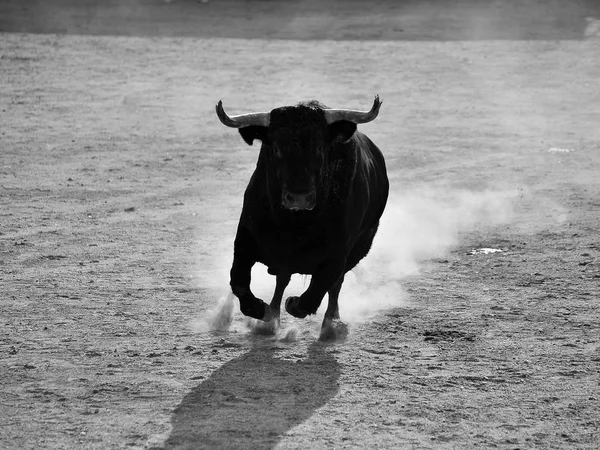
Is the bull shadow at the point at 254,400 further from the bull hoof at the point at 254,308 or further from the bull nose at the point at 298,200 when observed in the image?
the bull nose at the point at 298,200

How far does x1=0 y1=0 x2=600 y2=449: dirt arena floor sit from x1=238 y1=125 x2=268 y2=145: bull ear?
Answer: 1208mm

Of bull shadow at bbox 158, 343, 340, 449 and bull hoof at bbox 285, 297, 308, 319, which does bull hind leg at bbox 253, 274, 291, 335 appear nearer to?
bull hoof at bbox 285, 297, 308, 319

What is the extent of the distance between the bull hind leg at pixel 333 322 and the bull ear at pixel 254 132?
107 cm

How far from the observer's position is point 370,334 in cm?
765

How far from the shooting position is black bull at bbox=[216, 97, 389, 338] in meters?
7.20

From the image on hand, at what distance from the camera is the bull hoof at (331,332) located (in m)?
7.53

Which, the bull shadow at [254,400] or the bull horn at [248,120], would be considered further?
the bull horn at [248,120]

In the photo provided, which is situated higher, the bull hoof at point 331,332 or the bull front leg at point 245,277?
the bull front leg at point 245,277

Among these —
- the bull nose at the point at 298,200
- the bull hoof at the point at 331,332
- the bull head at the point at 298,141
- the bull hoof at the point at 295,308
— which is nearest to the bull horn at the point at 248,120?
the bull head at the point at 298,141

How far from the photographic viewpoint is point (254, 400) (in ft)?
Result: 20.5

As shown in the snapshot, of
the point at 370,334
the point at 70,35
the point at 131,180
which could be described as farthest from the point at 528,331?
the point at 70,35

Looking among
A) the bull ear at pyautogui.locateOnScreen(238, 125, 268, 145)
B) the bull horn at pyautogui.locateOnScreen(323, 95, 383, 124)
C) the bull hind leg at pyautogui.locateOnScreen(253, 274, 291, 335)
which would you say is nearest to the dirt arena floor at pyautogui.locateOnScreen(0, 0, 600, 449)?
the bull hind leg at pyautogui.locateOnScreen(253, 274, 291, 335)

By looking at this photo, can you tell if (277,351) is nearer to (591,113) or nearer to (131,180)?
(131,180)

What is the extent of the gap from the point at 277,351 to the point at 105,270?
2320 mm
